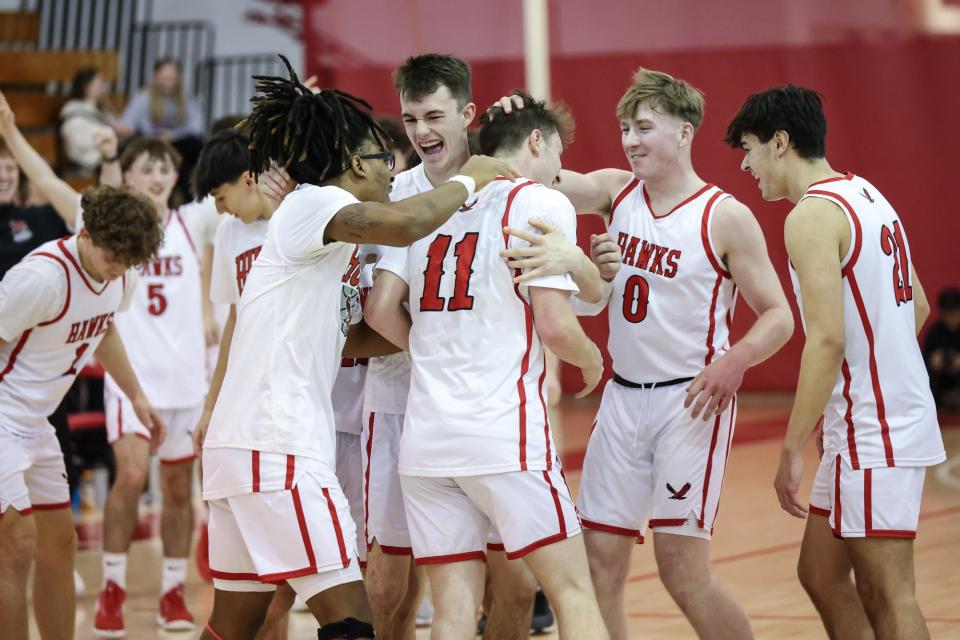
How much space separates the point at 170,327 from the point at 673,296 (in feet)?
11.7

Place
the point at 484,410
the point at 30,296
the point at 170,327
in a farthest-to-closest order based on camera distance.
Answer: the point at 170,327
the point at 30,296
the point at 484,410

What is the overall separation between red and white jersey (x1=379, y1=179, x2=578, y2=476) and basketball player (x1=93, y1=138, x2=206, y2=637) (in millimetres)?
2966

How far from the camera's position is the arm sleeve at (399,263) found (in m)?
4.18

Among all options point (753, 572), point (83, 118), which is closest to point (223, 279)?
point (753, 572)

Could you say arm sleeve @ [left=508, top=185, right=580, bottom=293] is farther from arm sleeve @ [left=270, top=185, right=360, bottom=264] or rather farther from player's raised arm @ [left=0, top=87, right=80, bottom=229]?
player's raised arm @ [left=0, top=87, right=80, bottom=229]

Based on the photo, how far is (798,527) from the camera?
320 inches

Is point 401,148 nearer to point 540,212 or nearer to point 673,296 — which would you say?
point 673,296

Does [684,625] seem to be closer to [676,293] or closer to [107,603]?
[676,293]

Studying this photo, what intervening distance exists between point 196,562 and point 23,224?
228 centimetres

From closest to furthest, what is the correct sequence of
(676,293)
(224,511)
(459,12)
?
1. (224,511)
2. (676,293)
3. (459,12)

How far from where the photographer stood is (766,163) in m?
4.42

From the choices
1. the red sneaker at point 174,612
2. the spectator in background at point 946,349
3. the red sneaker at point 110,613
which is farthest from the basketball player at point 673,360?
the spectator in background at point 946,349

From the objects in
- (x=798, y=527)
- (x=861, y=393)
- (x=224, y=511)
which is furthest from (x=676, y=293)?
(x=798, y=527)

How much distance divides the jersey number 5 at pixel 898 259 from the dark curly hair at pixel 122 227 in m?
2.60
